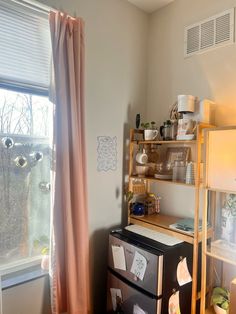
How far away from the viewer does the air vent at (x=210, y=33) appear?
5.55 ft

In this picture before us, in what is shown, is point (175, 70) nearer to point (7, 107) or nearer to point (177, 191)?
point (177, 191)

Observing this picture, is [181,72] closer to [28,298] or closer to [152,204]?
[152,204]

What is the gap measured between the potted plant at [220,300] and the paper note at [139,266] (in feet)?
1.73

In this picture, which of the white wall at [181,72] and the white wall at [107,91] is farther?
the white wall at [107,91]

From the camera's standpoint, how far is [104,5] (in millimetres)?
1899

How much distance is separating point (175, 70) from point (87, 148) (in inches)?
38.0

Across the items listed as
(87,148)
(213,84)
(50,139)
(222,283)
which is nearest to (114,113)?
(87,148)

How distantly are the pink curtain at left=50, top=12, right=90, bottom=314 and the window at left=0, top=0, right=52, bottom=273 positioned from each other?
0.38ft

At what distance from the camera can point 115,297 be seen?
1728 millimetres

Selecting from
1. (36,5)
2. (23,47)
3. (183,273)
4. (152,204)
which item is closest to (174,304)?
(183,273)

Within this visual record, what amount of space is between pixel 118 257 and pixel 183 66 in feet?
5.00

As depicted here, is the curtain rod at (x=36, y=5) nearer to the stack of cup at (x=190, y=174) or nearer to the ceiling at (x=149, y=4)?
the ceiling at (x=149, y=4)

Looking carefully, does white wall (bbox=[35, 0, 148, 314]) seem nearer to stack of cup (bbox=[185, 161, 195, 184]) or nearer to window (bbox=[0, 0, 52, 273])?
window (bbox=[0, 0, 52, 273])

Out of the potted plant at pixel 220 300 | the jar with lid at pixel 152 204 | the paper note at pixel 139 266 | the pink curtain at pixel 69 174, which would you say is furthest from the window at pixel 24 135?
the potted plant at pixel 220 300
